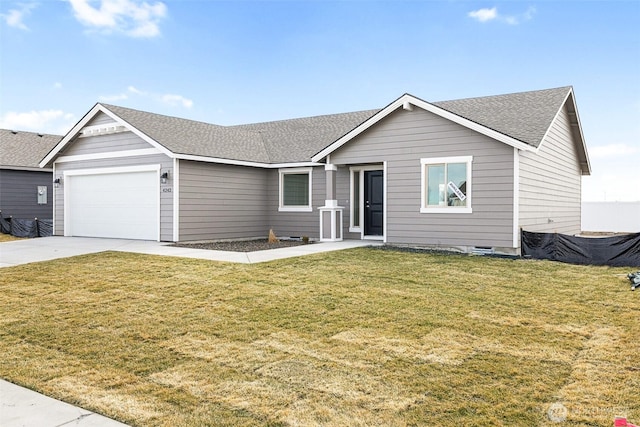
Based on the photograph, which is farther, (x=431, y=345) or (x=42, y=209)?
(x=42, y=209)

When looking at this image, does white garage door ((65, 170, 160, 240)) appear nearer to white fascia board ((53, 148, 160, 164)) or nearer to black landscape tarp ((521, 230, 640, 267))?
white fascia board ((53, 148, 160, 164))

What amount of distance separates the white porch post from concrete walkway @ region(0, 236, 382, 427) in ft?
1.79

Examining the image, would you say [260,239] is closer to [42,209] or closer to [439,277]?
[439,277]

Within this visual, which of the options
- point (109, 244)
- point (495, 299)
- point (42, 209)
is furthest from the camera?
point (42, 209)

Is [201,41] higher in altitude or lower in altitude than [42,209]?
higher

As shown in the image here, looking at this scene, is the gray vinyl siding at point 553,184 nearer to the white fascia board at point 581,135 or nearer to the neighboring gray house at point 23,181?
the white fascia board at point 581,135

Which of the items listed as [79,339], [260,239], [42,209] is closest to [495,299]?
[79,339]

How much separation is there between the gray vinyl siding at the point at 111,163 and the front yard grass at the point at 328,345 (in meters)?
5.61

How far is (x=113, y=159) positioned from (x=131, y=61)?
19.8 feet

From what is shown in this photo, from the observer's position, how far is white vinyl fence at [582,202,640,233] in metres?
23.2

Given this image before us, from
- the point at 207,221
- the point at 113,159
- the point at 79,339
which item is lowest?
the point at 79,339

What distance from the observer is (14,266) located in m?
10.7

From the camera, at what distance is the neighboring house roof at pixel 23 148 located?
22.2 metres

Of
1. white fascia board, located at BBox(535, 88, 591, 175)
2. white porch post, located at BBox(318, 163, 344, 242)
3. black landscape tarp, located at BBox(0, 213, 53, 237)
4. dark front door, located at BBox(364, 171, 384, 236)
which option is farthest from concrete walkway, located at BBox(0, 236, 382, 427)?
white fascia board, located at BBox(535, 88, 591, 175)
